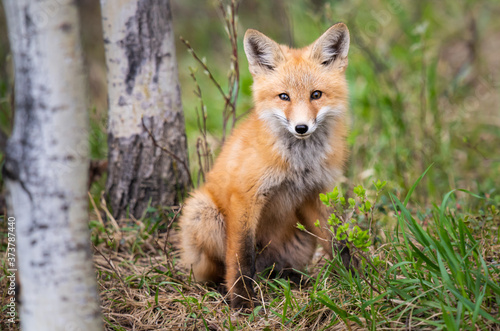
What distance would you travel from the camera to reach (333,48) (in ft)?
9.86

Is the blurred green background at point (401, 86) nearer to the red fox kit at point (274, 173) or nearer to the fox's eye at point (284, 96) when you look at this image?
the red fox kit at point (274, 173)

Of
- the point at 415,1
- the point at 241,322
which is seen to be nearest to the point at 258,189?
the point at 241,322

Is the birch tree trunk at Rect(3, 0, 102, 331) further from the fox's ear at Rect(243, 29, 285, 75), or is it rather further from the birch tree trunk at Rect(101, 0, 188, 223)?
the birch tree trunk at Rect(101, 0, 188, 223)

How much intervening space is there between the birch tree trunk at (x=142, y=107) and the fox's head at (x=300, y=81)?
836 millimetres

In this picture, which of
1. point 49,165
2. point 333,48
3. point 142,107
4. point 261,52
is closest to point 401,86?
point 333,48

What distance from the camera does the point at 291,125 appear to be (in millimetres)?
2604

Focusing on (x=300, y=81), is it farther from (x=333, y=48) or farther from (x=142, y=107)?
(x=142, y=107)

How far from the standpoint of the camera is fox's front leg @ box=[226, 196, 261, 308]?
8.97 feet

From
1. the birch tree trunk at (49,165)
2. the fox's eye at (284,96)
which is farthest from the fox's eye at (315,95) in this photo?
the birch tree trunk at (49,165)

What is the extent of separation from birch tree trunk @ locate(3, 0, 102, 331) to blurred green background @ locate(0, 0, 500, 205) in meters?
2.29

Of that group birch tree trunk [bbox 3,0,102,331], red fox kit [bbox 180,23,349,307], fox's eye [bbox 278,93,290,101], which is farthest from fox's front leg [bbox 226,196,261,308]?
birch tree trunk [bbox 3,0,102,331]

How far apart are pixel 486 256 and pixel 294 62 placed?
1654 millimetres

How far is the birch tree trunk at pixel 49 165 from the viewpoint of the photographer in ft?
5.07

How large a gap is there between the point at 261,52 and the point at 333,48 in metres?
0.49
